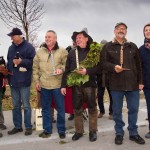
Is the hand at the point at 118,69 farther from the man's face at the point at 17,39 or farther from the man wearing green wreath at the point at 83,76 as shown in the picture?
the man's face at the point at 17,39

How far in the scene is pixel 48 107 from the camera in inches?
291

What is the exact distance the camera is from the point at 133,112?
666 cm

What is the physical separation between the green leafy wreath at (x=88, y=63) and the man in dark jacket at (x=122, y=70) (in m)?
0.13

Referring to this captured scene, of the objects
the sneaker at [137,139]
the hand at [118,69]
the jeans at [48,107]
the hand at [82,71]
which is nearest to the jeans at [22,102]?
the jeans at [48,107]

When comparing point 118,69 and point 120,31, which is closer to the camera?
point 118,69

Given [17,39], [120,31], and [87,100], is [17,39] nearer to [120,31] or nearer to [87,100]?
[87,100]

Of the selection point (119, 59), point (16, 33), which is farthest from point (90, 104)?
point (16, 33)

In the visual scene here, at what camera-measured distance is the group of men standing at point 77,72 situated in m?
6.49

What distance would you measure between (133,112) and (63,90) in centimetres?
138

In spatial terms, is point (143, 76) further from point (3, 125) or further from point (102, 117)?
point (3, 125)

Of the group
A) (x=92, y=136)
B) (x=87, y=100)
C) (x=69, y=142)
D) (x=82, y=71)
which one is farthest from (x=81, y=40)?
(x=69, y=142)

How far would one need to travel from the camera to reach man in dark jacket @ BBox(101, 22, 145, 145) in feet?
21.2

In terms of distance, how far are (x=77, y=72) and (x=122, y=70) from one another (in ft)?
2.79

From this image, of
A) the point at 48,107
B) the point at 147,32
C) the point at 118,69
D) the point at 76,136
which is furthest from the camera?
the point at 48,107
